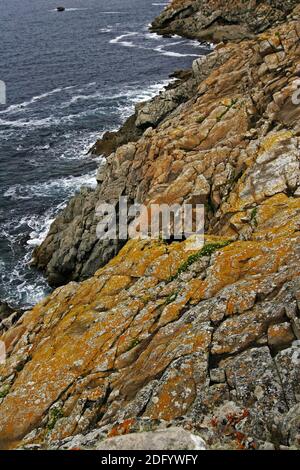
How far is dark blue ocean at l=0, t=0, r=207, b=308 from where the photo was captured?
171ft

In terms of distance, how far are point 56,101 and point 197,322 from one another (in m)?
81.6

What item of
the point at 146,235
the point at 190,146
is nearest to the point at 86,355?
the point at 146,235

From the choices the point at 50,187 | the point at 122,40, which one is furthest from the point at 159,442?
the point at 122,40

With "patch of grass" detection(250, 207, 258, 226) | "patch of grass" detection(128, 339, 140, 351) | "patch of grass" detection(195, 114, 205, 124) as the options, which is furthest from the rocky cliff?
"patch of grass" detection(195, 114, 205, 124)

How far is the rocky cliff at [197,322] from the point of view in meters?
12.3

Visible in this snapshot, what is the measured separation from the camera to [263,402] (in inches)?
461

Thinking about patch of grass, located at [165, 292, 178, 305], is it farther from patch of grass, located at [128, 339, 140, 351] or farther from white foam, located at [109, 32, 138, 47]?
white foam, located at [109, 32, 138, 47]

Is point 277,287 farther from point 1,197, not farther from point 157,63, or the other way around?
point 157,63

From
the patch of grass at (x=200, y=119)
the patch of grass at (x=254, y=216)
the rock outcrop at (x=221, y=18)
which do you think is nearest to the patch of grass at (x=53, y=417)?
the patch of grass at (x=254, y=216)

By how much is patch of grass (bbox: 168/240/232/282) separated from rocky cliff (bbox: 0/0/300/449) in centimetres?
7

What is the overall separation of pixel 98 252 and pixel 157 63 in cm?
8170

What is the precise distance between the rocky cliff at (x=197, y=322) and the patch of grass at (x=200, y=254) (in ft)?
0.23

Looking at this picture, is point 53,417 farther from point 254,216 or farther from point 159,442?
point 254,216

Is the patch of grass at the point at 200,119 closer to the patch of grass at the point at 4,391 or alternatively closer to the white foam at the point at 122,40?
the patch of grass at the point at 4,391
